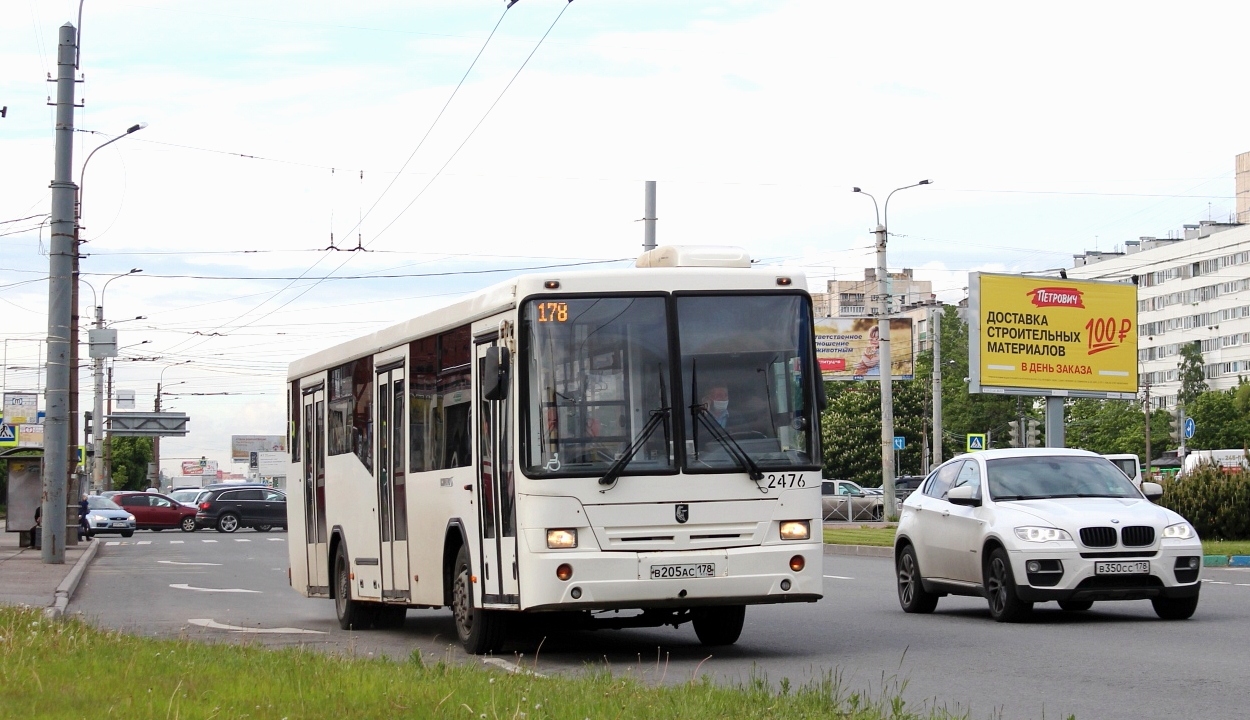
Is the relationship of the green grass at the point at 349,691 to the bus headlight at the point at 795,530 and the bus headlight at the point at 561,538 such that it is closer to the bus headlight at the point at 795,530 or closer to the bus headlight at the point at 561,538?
the bus headlight at the point at 561,538

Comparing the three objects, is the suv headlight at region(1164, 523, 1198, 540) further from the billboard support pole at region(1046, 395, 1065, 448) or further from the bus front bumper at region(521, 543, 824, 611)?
the billboard support pole at region(1046, 395, 1065, 448)

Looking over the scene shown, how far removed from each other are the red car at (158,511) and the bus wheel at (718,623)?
49.0 metres

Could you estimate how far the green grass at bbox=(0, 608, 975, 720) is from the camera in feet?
25.8

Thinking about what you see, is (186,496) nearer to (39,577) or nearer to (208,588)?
(39,577)

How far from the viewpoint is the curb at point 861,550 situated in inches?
1316

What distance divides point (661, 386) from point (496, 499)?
1.46 meters

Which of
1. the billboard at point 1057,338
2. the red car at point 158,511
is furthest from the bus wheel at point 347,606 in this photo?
the red car at point 158,511

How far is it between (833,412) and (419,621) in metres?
84.7

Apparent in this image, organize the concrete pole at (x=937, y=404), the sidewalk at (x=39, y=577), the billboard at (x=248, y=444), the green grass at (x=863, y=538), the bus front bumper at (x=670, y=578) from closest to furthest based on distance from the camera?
the bus front bumper at (x=670, y=578), the sidewalk at (x=39, y=577), the green grass at (x=863, y=538), the concrete pole at (x=937, y=404), the billboard at (x=248, y=444)

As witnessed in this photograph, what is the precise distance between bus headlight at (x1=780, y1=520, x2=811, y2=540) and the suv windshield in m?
3.95

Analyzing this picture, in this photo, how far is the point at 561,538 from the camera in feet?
38.8

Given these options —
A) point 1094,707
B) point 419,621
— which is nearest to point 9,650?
point 1094,707

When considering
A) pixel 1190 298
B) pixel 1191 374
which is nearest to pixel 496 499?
pixel 1191 374

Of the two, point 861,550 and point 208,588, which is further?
point 861,550
